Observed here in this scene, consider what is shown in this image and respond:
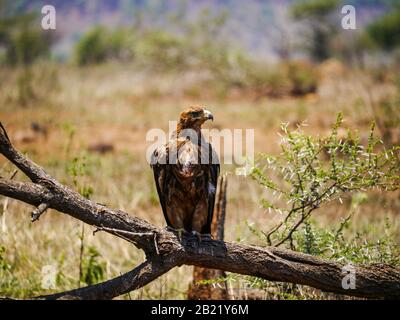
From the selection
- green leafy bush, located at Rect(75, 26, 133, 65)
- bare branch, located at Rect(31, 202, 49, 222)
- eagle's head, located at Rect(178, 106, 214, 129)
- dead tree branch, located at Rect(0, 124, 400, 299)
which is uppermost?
green leafy bush, located at Rect(75, 26, 133, 65)

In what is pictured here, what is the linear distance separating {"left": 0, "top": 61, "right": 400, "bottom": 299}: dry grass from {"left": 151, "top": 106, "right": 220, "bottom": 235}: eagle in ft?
1.05

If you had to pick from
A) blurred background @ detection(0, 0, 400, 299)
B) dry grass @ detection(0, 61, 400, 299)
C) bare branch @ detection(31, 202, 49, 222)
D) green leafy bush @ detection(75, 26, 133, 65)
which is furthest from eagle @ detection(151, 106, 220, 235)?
green leafy bush @ detection(75, 26, 133, 65)

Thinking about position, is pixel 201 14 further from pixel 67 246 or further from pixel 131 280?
pixel 131 280

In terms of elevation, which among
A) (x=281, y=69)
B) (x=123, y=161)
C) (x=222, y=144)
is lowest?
(x=123, y=161)

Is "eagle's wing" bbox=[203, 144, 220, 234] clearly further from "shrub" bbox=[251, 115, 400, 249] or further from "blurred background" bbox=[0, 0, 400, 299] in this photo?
"blurred background" bbox=[0, 0, 400, 299]

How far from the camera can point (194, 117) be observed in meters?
4.18

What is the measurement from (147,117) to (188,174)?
10.3 m

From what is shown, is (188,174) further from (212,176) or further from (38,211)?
(38,211)

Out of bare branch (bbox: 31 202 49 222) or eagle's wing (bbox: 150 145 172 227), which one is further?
eagle's wing (bbox: 150 145 172 227)

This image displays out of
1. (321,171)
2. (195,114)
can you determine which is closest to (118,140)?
(195,114)

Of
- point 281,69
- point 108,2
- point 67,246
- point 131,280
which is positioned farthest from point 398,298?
point 108,2

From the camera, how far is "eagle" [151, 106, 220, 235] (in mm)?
3830
